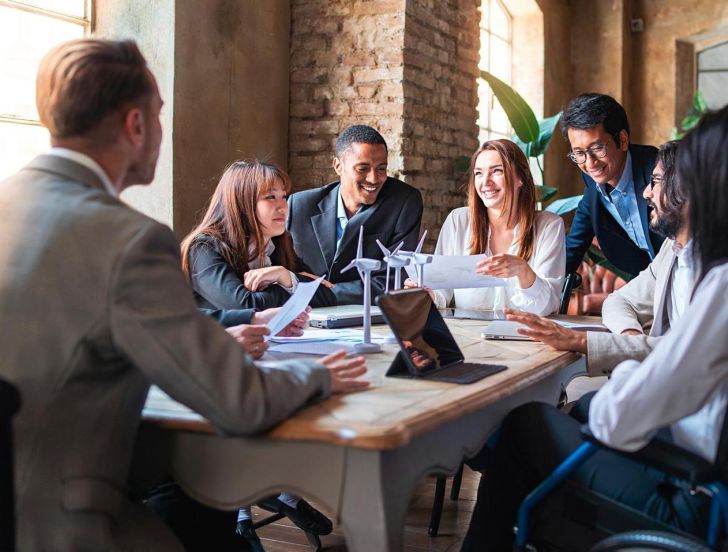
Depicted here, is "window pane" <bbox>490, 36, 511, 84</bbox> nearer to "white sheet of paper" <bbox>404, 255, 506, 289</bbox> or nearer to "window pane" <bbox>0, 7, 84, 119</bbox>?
"window pane" <bbox>0, 7, 84, 119</bbox>

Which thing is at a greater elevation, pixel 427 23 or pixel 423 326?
pixel 427 23

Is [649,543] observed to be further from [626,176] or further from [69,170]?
[626,176]

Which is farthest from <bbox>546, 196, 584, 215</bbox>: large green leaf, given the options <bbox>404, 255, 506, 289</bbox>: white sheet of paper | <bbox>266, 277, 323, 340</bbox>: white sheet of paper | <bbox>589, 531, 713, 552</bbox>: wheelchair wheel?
<bbox>589, 531, 713, 552</bbox>: wheelchair wheel

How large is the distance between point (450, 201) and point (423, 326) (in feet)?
13.8

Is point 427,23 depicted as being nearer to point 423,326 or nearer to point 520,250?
point 520,250

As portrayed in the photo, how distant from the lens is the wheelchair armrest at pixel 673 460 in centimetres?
165

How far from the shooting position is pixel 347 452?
1.52m

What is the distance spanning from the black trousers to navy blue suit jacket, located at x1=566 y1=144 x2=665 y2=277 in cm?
A: 211

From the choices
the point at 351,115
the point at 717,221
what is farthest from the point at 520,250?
the point at 351,115

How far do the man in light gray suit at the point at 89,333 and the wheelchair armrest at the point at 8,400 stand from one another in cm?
24

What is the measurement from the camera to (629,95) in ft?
32.1

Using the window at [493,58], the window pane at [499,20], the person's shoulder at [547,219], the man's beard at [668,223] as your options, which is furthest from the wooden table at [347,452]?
the window pane at [499,20]

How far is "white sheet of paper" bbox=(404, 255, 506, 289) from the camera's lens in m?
2.96

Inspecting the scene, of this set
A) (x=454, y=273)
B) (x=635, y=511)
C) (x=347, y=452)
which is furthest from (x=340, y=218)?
(x=347, y=452)
